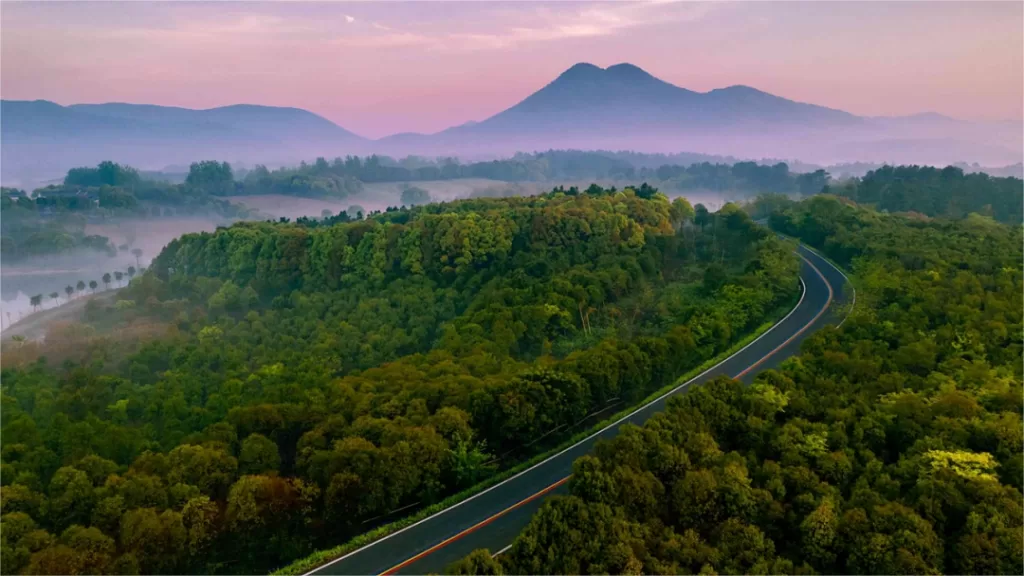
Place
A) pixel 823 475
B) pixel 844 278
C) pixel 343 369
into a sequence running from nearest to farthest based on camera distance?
pixel 823 475 → pixel 343 369 → pixel 844 278

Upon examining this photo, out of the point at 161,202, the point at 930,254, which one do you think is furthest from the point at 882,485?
the point at 161,202

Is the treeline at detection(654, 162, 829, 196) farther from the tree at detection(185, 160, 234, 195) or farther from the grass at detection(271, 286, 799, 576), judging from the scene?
the grass at detection(271, 286, 799, 576)

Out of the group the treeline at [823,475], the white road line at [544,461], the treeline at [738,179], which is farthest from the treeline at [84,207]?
the treeline at [738,179]

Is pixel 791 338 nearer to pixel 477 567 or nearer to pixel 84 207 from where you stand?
pixel 477 567

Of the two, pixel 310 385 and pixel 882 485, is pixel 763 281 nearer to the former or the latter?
pixel 882 485

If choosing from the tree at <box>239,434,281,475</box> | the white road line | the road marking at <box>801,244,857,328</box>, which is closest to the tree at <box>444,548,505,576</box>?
the white road line

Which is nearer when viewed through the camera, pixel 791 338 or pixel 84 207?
pixel 791 338

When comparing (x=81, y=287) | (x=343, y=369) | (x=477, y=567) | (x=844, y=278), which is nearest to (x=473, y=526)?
(x=477, y=567)

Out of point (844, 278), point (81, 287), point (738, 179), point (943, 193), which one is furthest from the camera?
point (738, 179)

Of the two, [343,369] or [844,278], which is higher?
[844,278]
